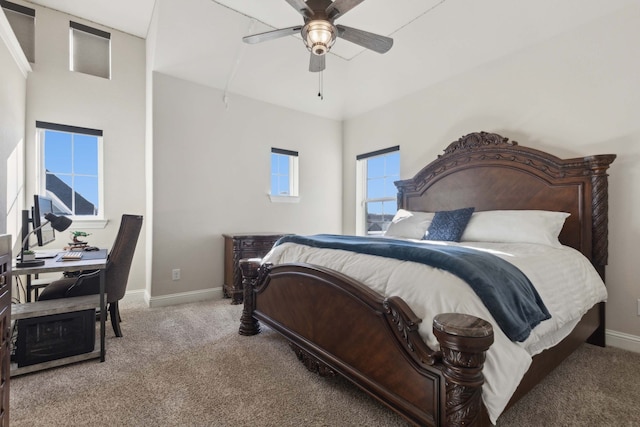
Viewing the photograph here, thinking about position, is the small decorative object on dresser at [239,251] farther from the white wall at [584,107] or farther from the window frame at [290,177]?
the white wall at [584,107]

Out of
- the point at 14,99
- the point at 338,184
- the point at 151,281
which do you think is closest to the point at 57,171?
the point at 14,99

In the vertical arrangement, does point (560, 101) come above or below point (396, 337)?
above

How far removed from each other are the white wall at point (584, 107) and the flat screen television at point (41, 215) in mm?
3919

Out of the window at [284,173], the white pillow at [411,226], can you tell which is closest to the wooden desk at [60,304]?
the window at [284,173]

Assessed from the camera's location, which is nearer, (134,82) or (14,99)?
(14,99)

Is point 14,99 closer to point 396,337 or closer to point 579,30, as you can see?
point 396,337

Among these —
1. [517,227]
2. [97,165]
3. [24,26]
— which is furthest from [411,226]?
[24,26]

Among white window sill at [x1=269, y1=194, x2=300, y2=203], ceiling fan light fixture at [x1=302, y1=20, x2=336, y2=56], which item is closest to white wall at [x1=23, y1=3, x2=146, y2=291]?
white window sill at [x1=269, y1=194, x2=300, y2=203]

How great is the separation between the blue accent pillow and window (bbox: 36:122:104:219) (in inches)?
149

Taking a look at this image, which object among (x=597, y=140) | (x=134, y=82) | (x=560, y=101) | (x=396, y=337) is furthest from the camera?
(x=134, y=82)

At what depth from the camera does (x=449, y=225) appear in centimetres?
278

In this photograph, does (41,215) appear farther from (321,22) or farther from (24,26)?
(321,22)

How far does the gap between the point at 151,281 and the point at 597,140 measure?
14.5ft

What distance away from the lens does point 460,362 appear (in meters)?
1.03
